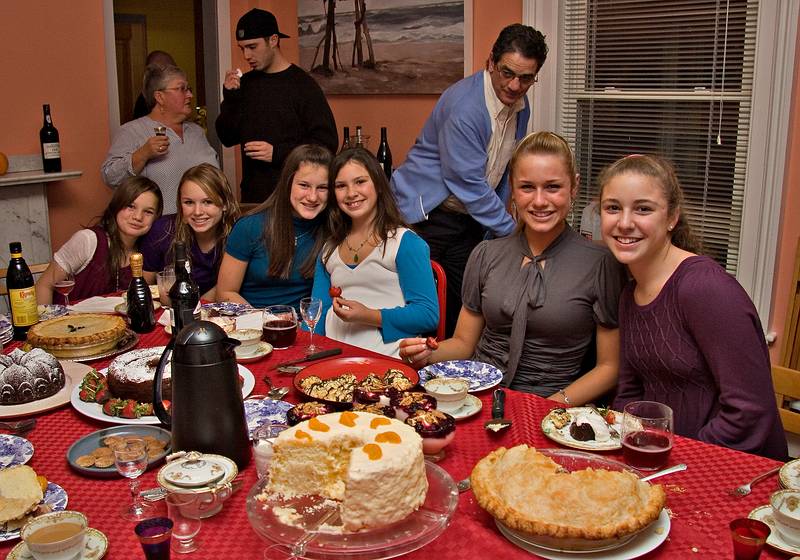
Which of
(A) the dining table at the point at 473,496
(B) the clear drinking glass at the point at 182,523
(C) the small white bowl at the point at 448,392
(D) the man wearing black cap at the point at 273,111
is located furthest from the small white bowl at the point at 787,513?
(D) the man wearing black cap at the point at 273,111

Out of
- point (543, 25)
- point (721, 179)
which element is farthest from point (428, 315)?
point (543, 25)

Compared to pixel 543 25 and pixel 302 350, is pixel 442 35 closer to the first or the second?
pixel 543 25

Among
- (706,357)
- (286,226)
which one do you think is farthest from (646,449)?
(286,226)

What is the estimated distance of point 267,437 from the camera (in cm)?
149

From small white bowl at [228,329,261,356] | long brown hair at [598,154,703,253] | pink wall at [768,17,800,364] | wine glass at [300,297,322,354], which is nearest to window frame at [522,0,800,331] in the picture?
pink wall at [768,17,800,364]

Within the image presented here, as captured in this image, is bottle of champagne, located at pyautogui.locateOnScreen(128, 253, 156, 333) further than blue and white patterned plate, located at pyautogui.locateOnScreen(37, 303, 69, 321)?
No

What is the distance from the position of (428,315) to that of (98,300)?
1146 millimetres

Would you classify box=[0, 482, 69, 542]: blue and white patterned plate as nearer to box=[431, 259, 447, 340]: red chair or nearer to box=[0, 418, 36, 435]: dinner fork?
box=[0, 418, 36, 435]: dinner fork

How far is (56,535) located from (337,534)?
16.7 inches

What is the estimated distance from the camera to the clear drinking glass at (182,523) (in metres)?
1.30

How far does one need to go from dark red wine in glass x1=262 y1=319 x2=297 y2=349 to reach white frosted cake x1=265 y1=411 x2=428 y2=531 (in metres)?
0.89

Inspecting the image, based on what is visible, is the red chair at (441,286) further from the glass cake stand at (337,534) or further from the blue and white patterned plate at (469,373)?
the glass cake stand at (337,534)

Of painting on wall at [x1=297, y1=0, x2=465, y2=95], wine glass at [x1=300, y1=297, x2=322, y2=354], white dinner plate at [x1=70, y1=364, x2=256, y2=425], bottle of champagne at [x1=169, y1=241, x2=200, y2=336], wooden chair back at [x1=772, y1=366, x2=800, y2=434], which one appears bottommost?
wooden chair back at [x1=772, y1=366, x2=800, y2=434]

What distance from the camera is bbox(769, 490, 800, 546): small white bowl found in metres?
1.23
